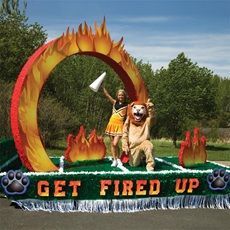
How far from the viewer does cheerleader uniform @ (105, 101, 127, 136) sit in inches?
345

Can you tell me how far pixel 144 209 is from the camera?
6.89 m

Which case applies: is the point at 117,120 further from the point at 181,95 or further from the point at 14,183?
the point at 181,95

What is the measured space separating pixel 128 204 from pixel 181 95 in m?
18.6

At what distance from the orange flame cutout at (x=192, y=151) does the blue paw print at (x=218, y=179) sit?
3.20ft

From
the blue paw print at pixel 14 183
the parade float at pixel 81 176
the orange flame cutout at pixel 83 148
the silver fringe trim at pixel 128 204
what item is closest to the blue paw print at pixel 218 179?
the parade float at pixel 81 176

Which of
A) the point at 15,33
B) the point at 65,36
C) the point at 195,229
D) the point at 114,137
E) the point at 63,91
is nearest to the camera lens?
the point at 195,229

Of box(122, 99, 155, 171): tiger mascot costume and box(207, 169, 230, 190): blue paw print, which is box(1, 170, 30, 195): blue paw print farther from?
box(207, 169, 230, 190): blue paw print

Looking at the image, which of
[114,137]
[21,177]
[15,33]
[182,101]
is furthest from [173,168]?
[15,33]

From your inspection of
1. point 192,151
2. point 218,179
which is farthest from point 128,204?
point 192,151

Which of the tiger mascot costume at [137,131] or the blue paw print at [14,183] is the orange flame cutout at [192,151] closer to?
the tiger mascot costume at [137,131]

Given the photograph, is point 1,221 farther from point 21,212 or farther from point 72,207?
point 72,207

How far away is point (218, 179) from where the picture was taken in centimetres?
725

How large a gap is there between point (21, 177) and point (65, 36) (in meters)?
2.56

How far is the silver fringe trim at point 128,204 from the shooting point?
664 cm
